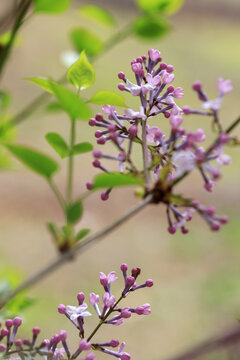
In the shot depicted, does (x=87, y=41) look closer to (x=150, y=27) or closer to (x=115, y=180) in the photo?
(x=150, y=27)

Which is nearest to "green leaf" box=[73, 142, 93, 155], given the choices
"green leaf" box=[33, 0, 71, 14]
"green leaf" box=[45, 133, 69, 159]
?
"green leaf" box=[45, 133, 69, 159]

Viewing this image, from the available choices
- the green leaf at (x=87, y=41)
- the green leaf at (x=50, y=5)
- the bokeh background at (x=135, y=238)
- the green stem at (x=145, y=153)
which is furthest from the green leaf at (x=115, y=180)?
the bokeh background at (x=135, y=238)

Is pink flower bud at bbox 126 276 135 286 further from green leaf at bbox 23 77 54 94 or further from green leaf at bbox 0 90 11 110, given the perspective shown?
green leaf at bbox 0 90 11 110

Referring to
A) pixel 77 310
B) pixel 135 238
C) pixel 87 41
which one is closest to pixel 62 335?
pixel 77 310

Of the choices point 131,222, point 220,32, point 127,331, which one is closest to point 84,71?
point 127,331

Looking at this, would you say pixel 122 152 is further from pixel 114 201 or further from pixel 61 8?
pixel 114 201
